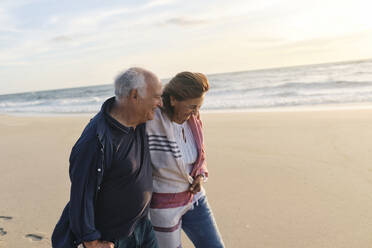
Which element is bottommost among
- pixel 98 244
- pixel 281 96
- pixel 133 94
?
pixel 281 96

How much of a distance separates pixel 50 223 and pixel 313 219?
2.95 m

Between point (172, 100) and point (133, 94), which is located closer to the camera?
point (133, 94)

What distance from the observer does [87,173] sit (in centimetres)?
169

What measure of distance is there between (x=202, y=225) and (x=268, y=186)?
2407 mm

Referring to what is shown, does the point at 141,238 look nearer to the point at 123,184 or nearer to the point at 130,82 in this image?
the point at 123,184

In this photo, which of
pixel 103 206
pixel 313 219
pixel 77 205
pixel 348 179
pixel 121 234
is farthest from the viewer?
pixel 348 179

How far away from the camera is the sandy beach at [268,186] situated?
3424 mm

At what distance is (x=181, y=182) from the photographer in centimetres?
225

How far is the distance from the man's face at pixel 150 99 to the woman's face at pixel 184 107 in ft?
0.84

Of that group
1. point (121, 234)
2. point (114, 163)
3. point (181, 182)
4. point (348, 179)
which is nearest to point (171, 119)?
point (181, 182)

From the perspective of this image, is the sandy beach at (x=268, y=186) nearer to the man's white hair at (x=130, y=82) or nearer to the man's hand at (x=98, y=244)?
the man's hand at (x=98, y=244)

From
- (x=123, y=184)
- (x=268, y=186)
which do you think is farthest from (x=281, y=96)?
(x=123, y=184)

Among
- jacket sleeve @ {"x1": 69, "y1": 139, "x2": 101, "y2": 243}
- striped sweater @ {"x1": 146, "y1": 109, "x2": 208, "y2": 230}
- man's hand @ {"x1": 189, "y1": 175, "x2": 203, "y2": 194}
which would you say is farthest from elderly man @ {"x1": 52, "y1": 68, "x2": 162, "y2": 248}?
man's hand @ {"x1": 189, "y1": 175, "x2": 203, "y2": 194}

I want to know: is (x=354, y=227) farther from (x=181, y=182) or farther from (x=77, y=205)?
(x=77, y=205)
